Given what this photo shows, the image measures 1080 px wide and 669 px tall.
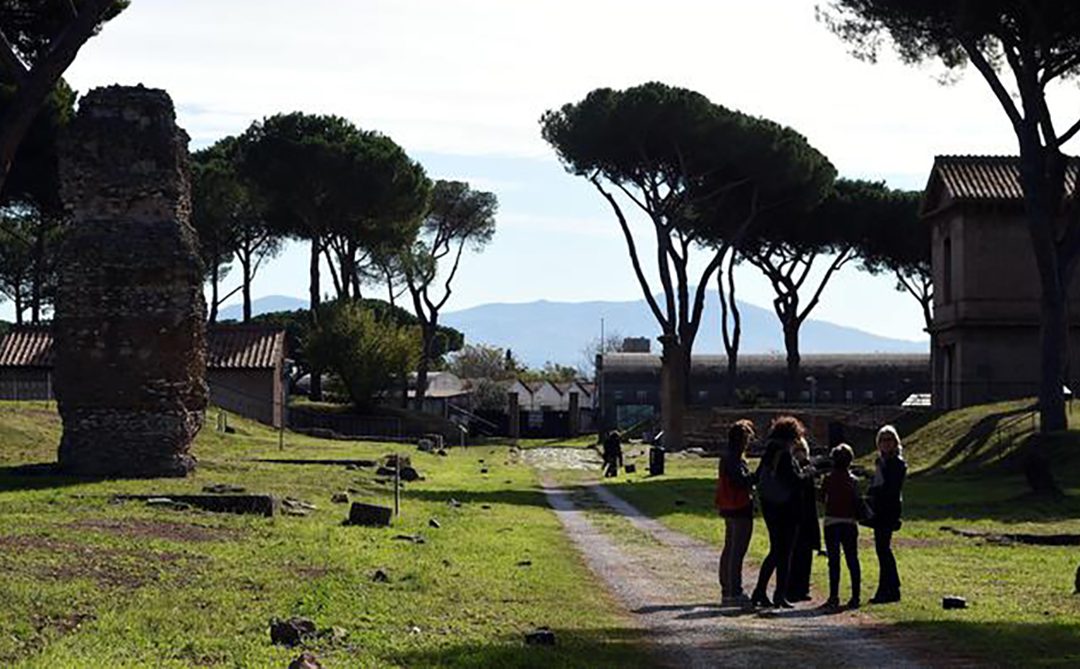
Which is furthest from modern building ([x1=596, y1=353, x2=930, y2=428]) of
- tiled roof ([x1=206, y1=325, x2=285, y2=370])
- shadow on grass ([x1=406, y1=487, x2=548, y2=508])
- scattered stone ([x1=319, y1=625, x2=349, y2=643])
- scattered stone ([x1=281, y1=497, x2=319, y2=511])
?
scattered stone ([x1=319, y1=625, x2=349, y2=643])

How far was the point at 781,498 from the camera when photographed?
17781 millimetres

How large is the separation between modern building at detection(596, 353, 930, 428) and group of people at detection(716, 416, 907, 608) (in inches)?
3491

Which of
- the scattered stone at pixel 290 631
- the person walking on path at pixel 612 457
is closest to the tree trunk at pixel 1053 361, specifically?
the person walking on path at pixel 612 457

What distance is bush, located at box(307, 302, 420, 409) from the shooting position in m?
77.0

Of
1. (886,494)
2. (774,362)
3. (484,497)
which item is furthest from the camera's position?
(774,362)

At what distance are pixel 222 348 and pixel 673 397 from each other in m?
17.9

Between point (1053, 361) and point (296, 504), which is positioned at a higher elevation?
point (1053, 361)

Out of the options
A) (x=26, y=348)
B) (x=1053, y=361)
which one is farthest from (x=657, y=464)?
(x=26, y=348)

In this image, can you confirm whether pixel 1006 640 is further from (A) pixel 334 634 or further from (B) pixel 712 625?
(A) pixel 334 634

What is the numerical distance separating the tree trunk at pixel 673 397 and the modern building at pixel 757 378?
3596cm

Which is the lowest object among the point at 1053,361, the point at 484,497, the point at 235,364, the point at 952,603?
the point at 952,603

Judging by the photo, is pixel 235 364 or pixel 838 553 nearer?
pixel 838 553

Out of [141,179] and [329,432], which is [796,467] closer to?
[141,179]

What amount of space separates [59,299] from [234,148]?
168 feet
